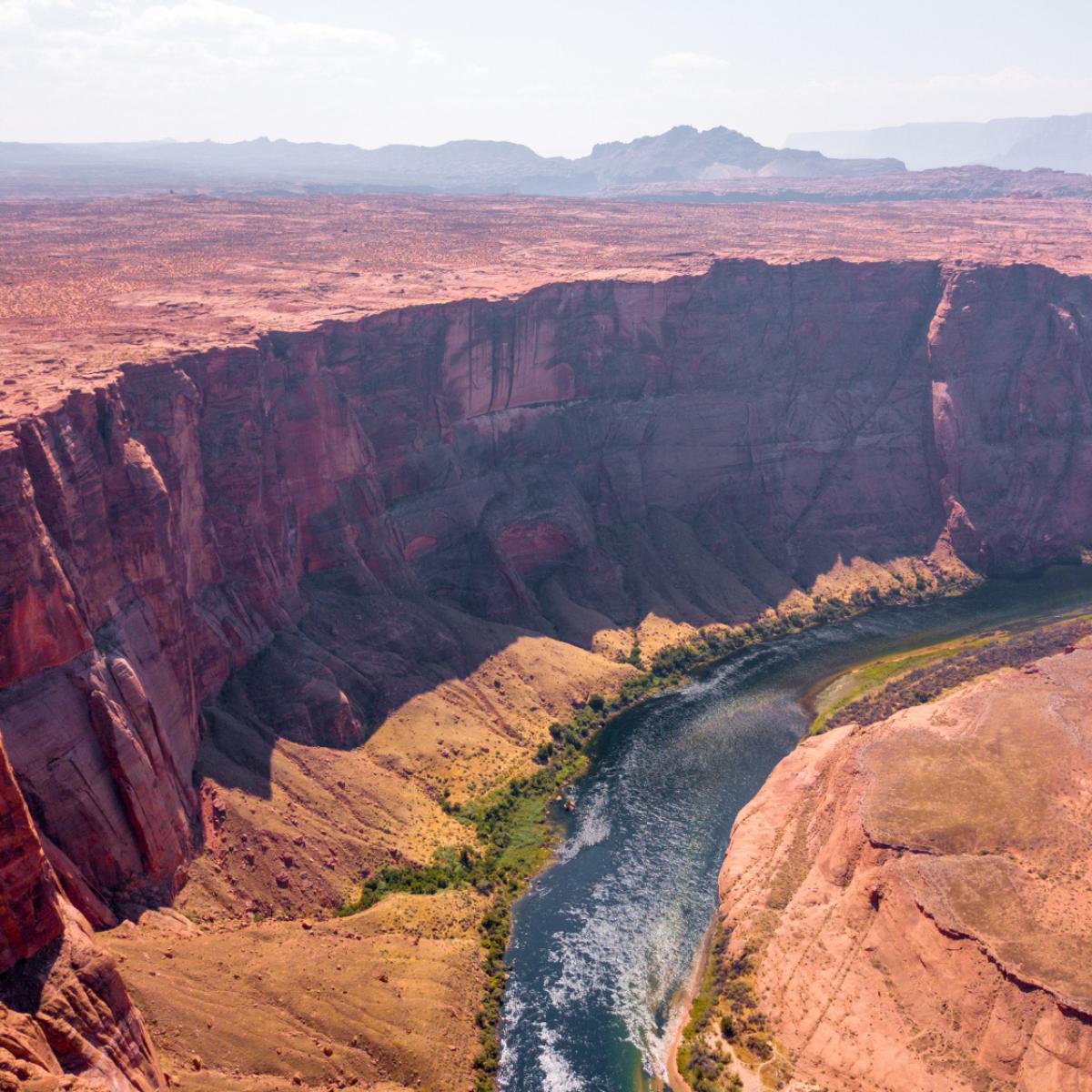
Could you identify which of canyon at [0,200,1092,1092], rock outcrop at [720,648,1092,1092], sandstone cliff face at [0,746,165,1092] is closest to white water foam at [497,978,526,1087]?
canyon at [0,200,1092,1092]

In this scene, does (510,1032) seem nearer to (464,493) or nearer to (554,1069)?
(554,1069)

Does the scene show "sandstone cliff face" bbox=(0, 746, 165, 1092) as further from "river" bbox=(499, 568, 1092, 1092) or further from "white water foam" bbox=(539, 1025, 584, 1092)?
"river" bbox=(499, 568, 1092, 1092)

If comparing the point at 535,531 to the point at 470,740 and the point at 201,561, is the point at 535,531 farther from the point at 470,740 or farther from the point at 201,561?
the point at 201,561

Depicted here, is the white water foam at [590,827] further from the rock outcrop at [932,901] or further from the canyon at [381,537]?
the rock outcrop at [932,901]

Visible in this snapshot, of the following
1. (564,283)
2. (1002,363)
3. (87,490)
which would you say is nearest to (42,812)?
(87,490)

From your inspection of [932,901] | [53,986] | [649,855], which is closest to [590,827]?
[649,855]
